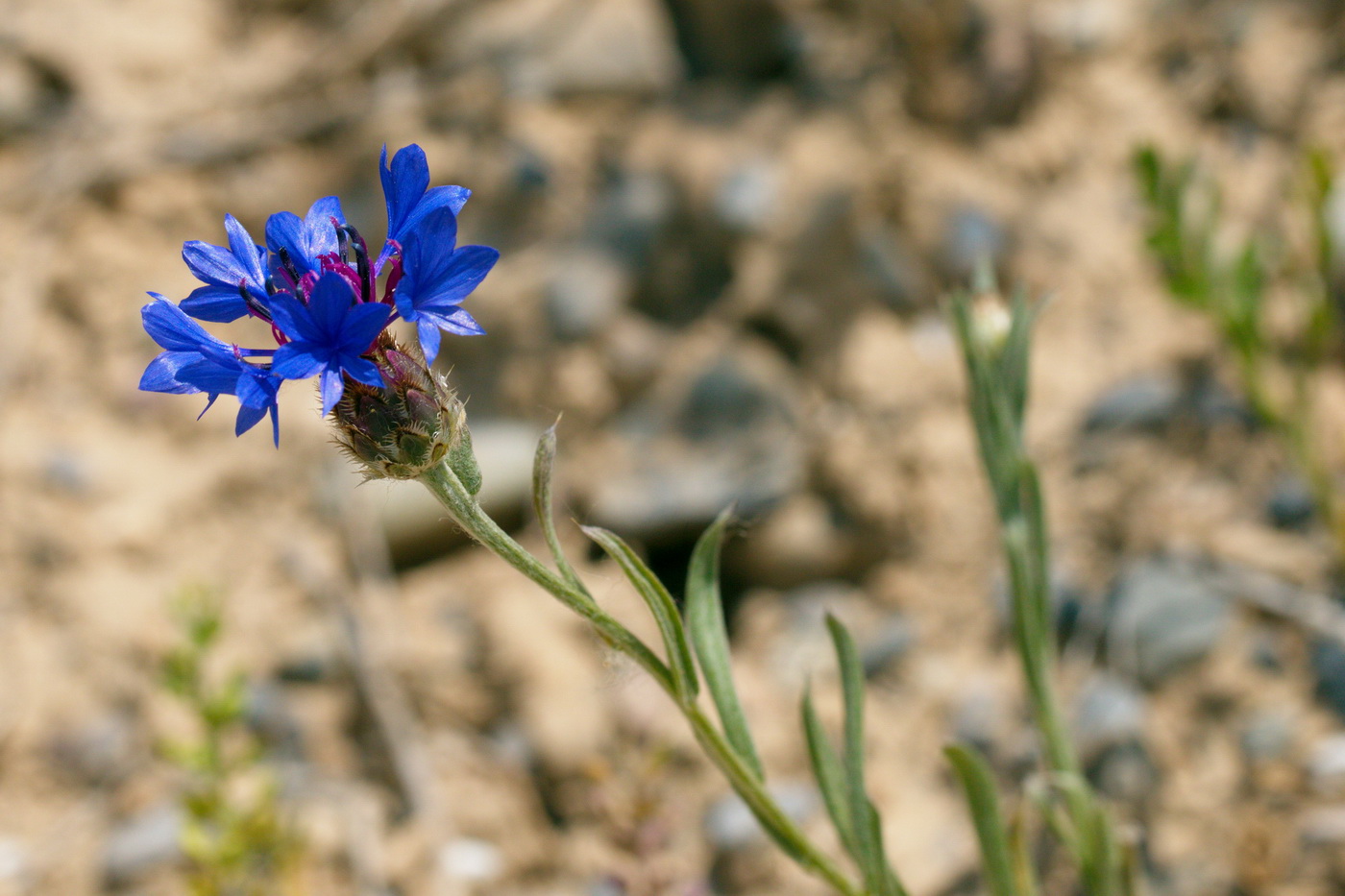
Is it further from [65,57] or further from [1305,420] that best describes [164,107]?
[1305,420]

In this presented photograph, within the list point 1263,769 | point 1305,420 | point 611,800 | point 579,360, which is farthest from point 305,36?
point 1263,769

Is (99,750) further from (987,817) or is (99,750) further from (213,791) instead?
(987,817)

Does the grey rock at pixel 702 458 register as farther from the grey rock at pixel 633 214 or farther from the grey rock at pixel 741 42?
the grey rock at pixel 741 42

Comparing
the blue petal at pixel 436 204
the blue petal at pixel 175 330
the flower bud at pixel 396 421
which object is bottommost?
the flower bud at pixel 396 421

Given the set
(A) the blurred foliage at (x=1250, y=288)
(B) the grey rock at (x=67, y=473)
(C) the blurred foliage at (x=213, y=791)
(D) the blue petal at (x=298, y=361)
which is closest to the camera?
(D) the blue petal at (x=298, y=361)

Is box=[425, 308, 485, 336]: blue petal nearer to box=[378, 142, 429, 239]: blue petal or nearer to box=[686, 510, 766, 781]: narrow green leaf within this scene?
box=[378, 142, 429, 239]: blue petal

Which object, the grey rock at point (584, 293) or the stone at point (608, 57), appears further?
the stone at point (608, 57)

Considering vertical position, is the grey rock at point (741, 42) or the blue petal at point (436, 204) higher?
the grey rock at point (741, 42)

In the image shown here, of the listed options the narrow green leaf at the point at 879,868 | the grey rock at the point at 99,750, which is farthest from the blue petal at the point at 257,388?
the grey rock at the point at 99,750
